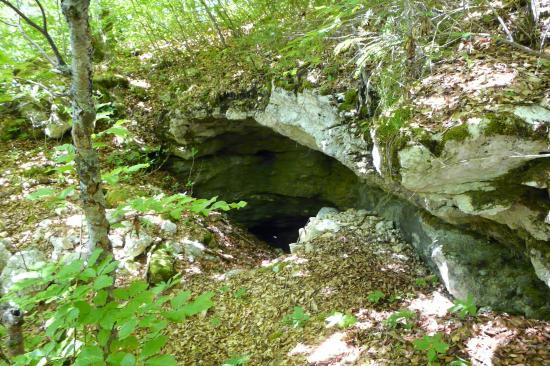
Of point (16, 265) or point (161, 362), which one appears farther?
point (16, 265)

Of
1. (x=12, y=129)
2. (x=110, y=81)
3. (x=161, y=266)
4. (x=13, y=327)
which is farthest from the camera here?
(x=110, y=81)

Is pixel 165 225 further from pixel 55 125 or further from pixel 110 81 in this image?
pixel 110 81

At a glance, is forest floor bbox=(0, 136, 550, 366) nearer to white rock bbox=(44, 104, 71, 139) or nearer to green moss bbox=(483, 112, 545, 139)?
white rock bbox=(44, 104, 71, 139)

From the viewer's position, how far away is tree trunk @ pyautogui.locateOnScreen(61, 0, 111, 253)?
63.4 inches

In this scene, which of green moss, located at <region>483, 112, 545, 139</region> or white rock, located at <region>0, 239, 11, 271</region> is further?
white rock, located at <region>0, 239, 11, 271</region>

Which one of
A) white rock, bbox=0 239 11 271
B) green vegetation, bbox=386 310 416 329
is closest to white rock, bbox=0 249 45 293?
white rock, bbox=0 239 11 271

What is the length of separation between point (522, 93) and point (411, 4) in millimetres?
1108

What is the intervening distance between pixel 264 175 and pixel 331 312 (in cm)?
426

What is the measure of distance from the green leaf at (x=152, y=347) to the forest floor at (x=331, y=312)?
6.08ft

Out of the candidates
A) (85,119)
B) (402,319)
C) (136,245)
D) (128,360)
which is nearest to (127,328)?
(128,360)

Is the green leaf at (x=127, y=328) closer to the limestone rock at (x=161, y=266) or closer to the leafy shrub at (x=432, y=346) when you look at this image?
the leafy shrub at (x=432, y=346)

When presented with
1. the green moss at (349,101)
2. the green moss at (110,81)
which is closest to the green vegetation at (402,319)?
the green moss at (349,101)

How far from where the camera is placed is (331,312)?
3279 millimetres

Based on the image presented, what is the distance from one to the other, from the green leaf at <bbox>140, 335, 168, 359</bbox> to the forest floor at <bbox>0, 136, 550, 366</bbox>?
1852mm
